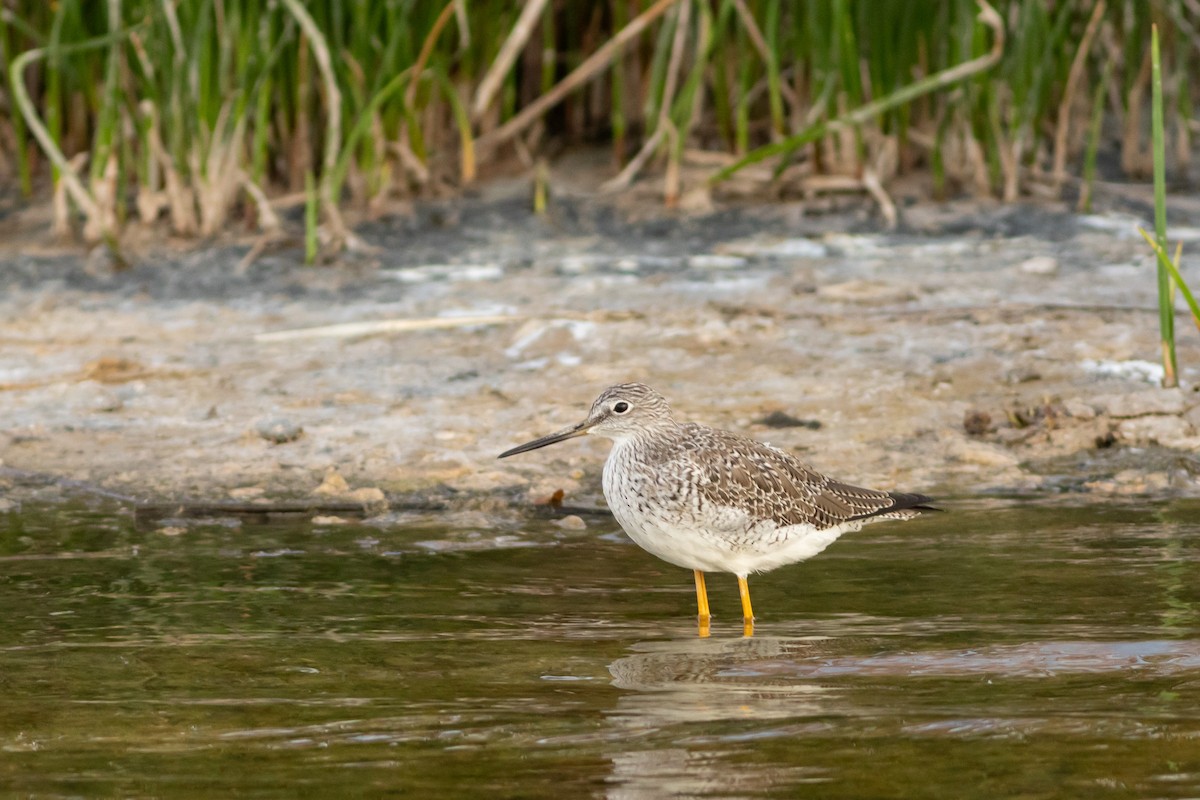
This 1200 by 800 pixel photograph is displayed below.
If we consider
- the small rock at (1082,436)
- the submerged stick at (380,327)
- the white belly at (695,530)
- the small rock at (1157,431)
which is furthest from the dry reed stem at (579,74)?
the white belly at (695,530)

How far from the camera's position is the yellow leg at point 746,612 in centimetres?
479

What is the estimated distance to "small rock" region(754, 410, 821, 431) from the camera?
7023mm

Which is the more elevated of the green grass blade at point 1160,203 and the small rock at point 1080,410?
the green grass blade at point 1160,203

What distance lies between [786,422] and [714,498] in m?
1.96

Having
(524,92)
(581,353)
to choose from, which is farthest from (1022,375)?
Answer: (524,92)

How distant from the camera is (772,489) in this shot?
5266 mm

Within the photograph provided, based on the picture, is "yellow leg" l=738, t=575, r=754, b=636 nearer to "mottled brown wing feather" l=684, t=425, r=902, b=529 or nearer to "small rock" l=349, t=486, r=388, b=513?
"mottled brown wing feather" l=684, t=425, r=902, b=529

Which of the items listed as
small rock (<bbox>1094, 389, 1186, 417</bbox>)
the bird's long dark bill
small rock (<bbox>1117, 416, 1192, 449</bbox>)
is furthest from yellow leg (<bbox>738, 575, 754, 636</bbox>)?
small rock (<bbox>1094, 389, 1186, 417</bbox>)

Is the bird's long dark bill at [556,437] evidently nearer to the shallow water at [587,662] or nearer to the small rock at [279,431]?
the shallow water at [587,662]

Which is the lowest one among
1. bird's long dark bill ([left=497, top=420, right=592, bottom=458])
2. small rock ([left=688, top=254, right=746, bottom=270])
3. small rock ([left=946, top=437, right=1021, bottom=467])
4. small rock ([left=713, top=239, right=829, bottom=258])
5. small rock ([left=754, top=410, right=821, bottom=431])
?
small rock ([left=946, top=437, right=1021, bottom=467])

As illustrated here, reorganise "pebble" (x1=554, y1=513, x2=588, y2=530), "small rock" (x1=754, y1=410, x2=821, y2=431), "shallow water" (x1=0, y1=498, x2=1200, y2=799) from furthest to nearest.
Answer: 1. "small rock" (x1=754, y1=410, x2=821, y2=431)
2. "pebble" (x1=554, y1=513, x2=588, y2=530)
3. "shallow water" (x1=0, y1=498, x2=1200, y2=799)

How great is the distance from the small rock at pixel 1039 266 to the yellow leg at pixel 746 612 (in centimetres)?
407

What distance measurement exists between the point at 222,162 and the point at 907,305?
144 inches

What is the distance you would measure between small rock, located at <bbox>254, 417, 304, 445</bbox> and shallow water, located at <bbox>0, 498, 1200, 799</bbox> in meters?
0.99
